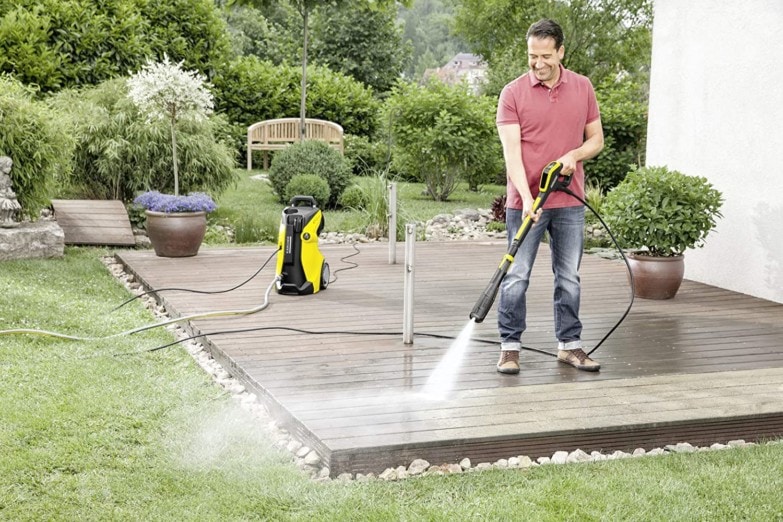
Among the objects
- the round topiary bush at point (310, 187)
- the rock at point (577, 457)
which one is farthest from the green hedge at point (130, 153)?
the rock at point (577, 457)

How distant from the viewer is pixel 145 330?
5.26m

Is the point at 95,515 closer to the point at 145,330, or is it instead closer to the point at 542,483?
the point at 542,483

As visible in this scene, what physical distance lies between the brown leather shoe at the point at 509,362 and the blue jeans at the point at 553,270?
0.02m

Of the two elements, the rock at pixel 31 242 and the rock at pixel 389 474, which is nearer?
the rock at pixel 389 474

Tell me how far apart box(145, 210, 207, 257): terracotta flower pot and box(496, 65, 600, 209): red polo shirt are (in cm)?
383

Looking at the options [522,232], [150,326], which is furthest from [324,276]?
[522,232]

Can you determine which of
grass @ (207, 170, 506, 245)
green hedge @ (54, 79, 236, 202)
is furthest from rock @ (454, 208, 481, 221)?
green hedge @ (54, 79, 236, 202)

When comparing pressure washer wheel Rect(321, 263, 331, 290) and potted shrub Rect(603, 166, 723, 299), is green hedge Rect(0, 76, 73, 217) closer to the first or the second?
pressure washer wheel Rect(321, 263, 331, 290)

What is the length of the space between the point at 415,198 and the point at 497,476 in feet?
30.0

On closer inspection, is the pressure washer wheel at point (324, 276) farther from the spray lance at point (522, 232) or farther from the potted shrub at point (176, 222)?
the spray lance at point (522, 232)

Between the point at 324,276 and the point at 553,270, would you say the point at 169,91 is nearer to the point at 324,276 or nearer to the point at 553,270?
the point at 324,276

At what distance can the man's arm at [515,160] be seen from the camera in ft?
13.1

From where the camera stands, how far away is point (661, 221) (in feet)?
18.9

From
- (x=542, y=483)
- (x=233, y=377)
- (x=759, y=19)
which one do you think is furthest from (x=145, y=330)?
(x=759, y=19)
